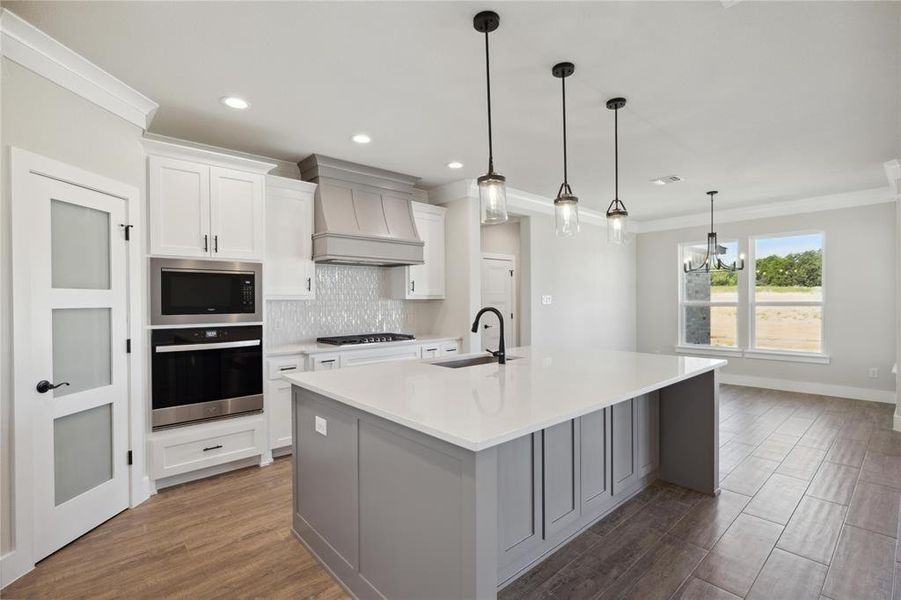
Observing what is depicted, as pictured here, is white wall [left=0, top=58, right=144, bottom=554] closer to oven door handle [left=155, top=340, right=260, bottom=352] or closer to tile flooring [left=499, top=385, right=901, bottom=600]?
oven door handle [left=155, top=340, right=260, bottom=352]

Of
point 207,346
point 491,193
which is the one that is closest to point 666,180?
point 491,193

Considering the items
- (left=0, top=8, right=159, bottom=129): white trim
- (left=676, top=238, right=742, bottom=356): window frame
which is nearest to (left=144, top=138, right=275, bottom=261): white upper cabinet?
(left=0, top=8, right=159, bottom=129): white trim

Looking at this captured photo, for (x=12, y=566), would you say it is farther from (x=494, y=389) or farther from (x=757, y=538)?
(x=757, y=538)

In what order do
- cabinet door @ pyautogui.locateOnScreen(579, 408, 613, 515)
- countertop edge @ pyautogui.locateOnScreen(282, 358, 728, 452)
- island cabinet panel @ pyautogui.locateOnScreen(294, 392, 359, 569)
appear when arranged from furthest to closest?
cabinet door @ pyautogui.locateOnScreen(579, 408, 613, 515) → island cabinet panel @ pyautogui.locateOnScreen(294, 392, 359, 569) → countertop edge @ pyautogui.locateOnScreen(282, 358, 728, 452)

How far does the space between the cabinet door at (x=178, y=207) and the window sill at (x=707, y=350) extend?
6.87 meters

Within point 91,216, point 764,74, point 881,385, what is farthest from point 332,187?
point 881,385

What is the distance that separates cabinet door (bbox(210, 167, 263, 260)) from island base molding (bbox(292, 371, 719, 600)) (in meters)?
1.56

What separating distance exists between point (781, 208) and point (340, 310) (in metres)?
6.05

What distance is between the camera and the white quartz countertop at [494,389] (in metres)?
1.47

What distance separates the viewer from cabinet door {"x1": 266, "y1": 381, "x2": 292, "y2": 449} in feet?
11.7

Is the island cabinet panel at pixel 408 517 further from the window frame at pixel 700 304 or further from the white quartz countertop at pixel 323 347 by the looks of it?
the window frame at pixel 700 304

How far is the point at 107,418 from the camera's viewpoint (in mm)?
2680

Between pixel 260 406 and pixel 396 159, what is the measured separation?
2467 millimetres

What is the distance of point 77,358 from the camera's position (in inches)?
97.7
